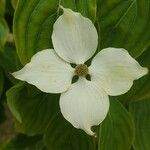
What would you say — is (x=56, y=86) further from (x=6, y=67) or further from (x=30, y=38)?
(x=6, y=67)

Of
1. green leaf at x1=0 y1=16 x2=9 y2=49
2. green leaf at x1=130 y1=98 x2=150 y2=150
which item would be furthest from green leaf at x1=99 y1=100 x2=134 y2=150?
green leaf at x1=0 y1=16 x2=9 y2=49

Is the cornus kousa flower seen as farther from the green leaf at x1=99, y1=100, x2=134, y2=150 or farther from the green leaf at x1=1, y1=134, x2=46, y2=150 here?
the green leaf at x1=1, y1=134, x2=46, y2=150

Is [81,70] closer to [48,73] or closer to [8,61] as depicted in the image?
[48,73]

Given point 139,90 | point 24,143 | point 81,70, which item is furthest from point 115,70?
point 24,143

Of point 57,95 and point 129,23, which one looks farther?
point 57,95

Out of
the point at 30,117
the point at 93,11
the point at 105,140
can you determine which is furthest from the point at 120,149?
the point at 93,11

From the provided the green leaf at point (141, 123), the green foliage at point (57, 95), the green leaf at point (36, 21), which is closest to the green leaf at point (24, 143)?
the green foliage at point (57, 95)
